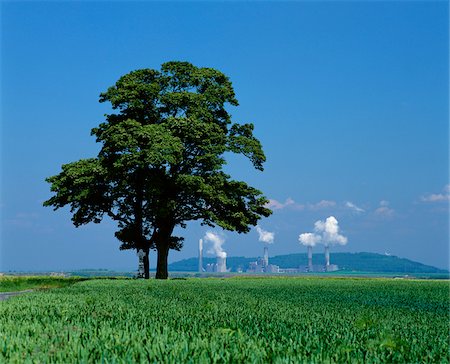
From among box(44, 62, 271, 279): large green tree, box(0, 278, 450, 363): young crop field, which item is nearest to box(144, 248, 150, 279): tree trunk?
box(44, 62, 271, 279): large green tree

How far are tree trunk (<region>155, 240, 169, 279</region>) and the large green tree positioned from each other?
93 mm

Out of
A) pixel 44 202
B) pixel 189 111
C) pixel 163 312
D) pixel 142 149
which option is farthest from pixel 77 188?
pixel 163 312

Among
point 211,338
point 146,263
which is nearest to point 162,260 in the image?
point 146,263

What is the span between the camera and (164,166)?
46938mm

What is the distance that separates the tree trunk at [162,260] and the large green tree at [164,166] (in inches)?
3.7

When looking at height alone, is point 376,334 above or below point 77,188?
below

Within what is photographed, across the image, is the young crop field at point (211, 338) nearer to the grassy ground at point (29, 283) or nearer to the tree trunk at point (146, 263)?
the grassy ground at point (29, 283)

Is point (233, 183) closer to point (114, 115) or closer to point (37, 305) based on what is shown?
point (114, 115)

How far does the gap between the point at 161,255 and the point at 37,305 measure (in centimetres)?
3559

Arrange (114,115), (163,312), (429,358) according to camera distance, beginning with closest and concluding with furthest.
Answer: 1. (429,358)
2. (163,312)
3. (114,115)

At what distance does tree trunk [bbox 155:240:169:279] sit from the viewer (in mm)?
49125

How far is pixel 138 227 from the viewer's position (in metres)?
49.2

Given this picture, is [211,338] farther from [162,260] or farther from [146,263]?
[146,263]

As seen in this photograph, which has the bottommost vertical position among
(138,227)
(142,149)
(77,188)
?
(138,227)
